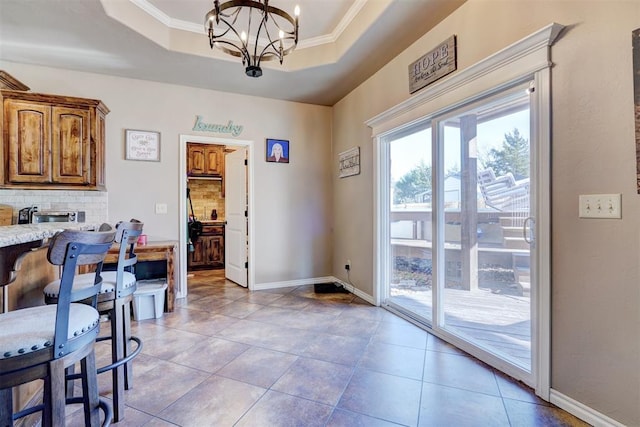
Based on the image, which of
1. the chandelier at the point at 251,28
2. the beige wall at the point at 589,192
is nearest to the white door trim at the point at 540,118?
the beige wall at the point at 589,192

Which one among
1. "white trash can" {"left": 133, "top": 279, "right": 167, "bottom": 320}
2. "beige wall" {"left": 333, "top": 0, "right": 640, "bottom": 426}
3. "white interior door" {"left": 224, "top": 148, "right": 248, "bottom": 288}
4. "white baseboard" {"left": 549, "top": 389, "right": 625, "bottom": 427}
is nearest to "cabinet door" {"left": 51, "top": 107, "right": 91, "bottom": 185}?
"white trash can" {"left": 133, "top": 279, "right": 167, "bottom": 320}

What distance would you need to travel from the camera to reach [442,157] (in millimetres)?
2863

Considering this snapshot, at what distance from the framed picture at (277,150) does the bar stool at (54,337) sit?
11.6ft

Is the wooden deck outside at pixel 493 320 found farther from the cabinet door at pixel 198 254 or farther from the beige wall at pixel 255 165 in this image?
the cabinet door at pixel 198 254

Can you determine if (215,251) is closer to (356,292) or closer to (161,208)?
(161,208)

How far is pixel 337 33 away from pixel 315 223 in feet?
8.56

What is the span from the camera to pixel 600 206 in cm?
164

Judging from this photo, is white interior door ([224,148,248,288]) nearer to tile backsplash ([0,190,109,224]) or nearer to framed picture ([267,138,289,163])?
framed picture ([267,138,289,163])

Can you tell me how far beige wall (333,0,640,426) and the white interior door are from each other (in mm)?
3664

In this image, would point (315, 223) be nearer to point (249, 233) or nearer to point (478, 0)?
point (249, 233)

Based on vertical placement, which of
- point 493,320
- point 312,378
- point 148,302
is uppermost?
point 493,320

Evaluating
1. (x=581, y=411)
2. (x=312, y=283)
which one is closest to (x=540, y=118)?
(x=581, y=411)

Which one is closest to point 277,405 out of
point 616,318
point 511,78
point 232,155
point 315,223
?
point 616,318

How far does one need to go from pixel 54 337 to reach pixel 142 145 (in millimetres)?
3456
